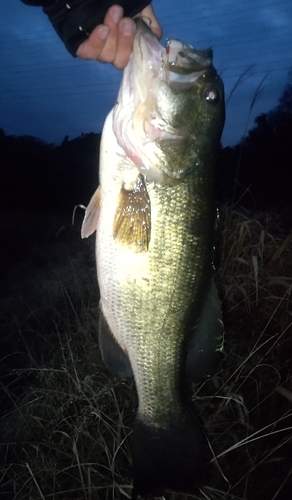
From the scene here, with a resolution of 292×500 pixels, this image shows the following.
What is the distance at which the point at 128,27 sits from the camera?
1481 millimetres

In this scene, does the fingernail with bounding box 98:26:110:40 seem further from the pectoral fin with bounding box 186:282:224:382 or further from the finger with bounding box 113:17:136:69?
the pectoral fin with bounding box 186:282:224:382

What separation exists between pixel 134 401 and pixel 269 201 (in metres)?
9.41

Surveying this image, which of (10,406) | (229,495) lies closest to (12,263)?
(10,406)

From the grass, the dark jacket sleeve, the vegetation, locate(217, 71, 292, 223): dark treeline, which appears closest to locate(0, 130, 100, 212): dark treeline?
locate(217, 71, 292, 223): dark treeline

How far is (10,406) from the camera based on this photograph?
12.6 feet

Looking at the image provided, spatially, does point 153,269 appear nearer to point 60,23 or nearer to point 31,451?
point 60,23

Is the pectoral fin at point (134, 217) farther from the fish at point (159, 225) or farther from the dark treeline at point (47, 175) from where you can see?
the dark treeline at point (47, 175)

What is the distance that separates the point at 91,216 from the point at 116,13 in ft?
2.19

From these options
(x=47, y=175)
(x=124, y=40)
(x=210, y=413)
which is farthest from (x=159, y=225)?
(x=47, y=175)

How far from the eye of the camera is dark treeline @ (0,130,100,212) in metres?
13.6

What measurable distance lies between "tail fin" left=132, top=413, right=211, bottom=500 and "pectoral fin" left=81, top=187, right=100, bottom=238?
80 centimetres

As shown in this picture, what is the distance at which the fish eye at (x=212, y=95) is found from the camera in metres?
1.52

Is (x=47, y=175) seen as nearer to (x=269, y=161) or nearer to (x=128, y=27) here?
(x=269, y=161)

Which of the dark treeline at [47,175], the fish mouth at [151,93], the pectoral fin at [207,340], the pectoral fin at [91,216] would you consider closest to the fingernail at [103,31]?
the fish mouth at [151,93]
